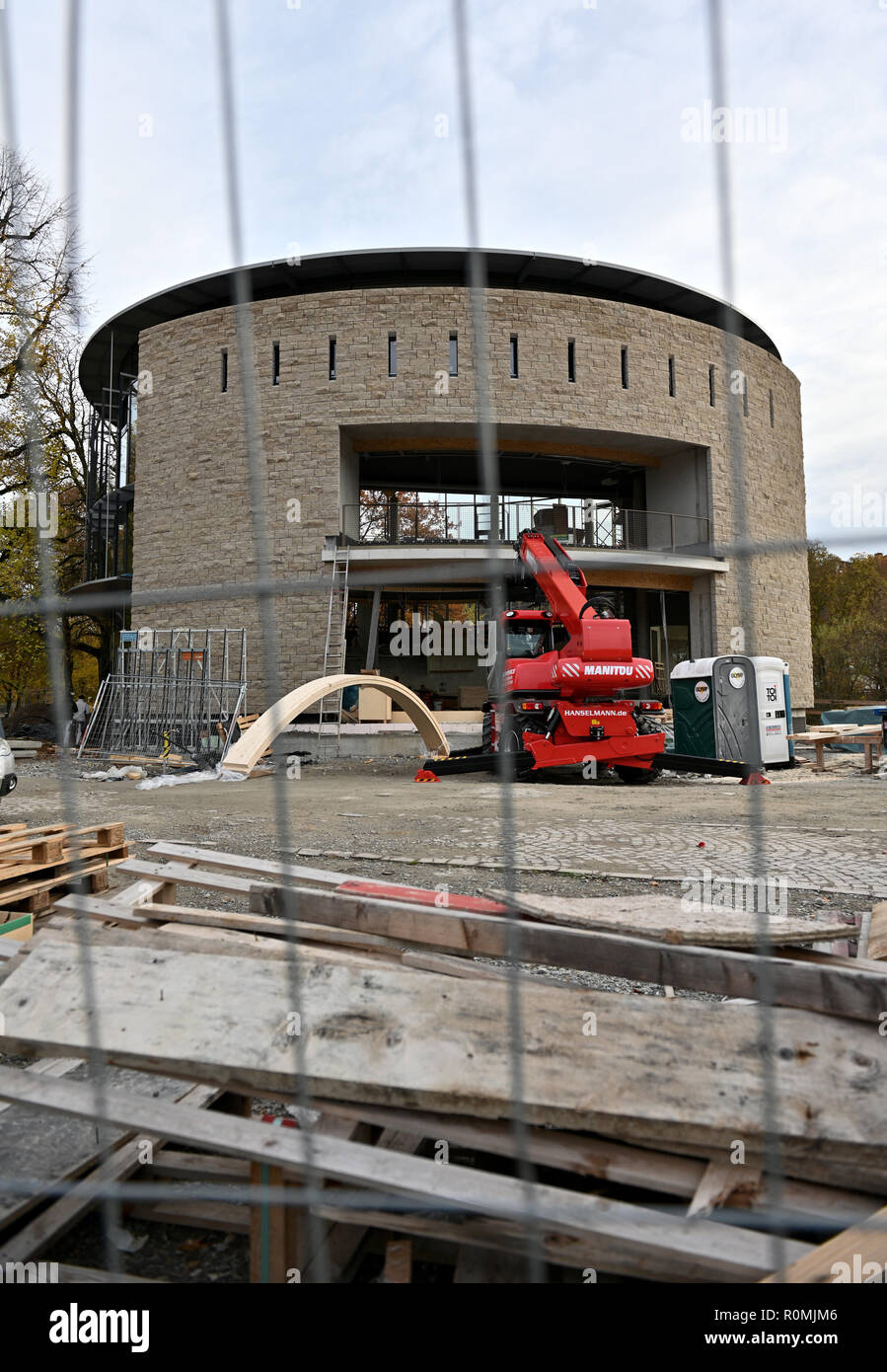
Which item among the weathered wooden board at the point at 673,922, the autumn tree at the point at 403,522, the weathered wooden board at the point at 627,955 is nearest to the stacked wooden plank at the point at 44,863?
the weathered wooden board at the point at 627,955

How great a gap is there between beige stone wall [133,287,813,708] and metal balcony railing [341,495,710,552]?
5.49 feet

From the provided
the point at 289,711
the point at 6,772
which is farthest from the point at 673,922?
the point at 289,711

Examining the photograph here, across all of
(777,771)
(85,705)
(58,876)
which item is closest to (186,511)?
(85,705)

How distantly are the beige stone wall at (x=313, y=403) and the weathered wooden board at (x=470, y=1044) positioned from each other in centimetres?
1812

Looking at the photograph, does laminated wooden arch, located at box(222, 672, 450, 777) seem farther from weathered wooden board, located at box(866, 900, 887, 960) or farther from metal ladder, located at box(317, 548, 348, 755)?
weathered wooden board, located at box(866, 900, 887, 960)

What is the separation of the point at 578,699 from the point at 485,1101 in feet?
33.1

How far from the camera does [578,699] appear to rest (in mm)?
11555

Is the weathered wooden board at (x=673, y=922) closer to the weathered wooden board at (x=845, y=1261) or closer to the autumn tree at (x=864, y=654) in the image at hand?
the weathered wooden board at (x=845, y=1261)

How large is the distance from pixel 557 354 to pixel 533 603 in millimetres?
11065

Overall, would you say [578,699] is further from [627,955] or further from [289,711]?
[627,955]

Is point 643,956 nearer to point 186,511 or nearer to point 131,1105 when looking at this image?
point 131,1105

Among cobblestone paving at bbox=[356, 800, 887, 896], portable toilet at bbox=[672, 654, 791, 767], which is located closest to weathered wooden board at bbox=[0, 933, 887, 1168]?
cobblestone paving at bbox=[356, 800, 887, 896]

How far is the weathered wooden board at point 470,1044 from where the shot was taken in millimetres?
1645

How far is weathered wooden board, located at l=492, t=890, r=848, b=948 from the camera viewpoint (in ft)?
7.89
